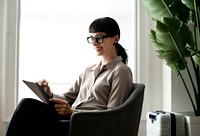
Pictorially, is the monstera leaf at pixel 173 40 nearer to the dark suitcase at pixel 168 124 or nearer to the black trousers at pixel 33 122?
the dark suitcase at pixel 168 124

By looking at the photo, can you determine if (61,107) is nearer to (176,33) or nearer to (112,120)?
(112,120)

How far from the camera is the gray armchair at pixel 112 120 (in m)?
1.30

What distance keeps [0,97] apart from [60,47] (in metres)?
0.68

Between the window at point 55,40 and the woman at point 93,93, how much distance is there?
0.46 metres

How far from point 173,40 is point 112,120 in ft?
2.41

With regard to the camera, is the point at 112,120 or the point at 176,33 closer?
the point at 112,120

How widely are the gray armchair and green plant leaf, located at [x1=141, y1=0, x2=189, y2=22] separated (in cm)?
A: 73

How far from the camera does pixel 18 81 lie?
2254 millimetres

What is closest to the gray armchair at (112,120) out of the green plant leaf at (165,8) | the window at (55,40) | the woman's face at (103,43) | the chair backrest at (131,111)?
the chair backrest at (131,111)

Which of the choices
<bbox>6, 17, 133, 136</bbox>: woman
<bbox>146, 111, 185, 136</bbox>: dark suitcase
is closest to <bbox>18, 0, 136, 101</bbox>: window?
<bbox>6, 17, 133, 136</bbox>: woman

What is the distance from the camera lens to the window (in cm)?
231

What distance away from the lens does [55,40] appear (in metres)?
2.34

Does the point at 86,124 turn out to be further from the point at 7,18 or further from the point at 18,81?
the point at 7,18

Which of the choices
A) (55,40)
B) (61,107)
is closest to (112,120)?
(61,107)
